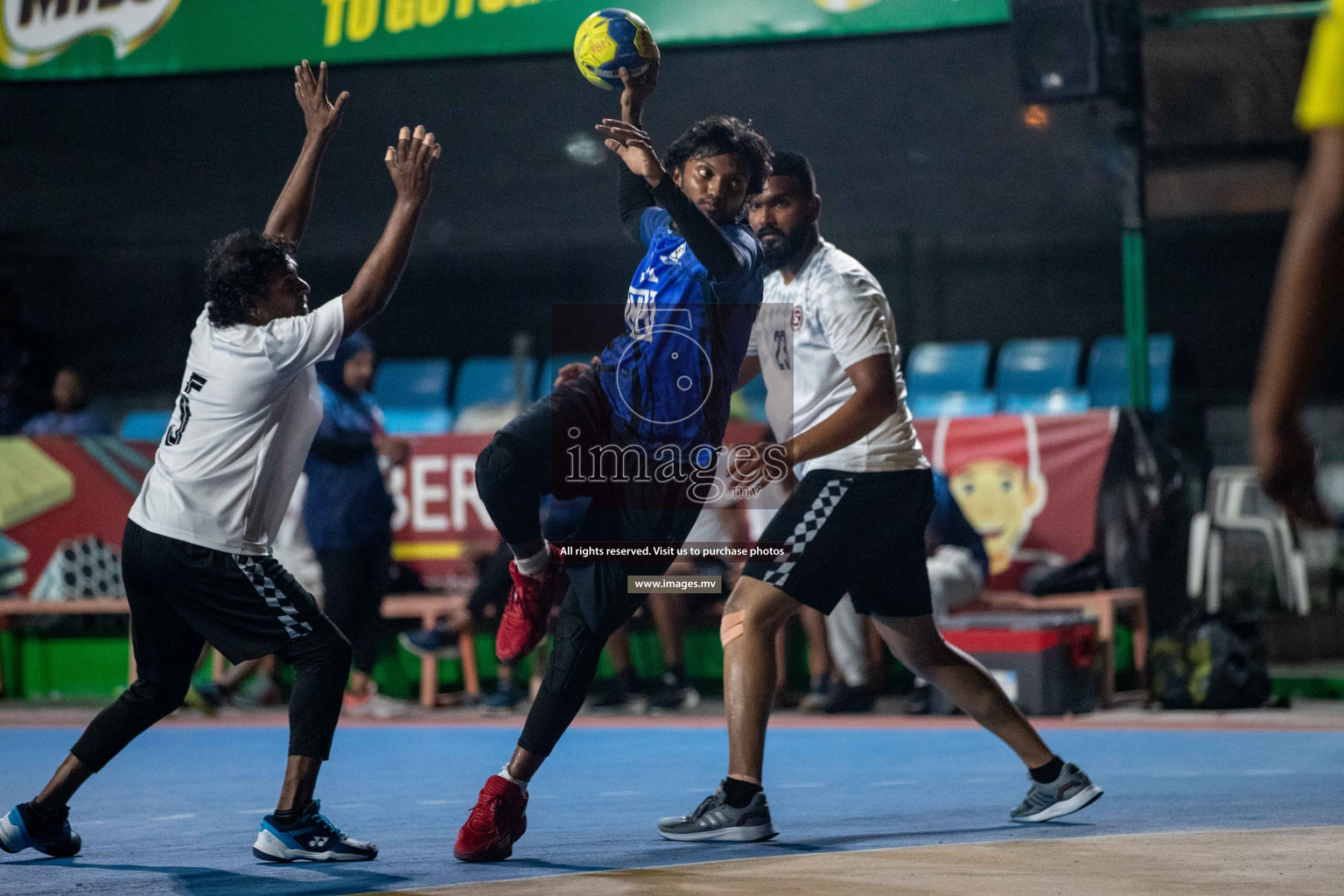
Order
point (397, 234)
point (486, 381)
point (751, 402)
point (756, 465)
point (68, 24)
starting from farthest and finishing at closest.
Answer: point (486, 381) → point (751, 402) → point (68, 24) → point (756, 465) → point (397, 234)

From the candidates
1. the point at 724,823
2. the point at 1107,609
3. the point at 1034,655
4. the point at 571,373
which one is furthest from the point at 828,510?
the point at 1107,609

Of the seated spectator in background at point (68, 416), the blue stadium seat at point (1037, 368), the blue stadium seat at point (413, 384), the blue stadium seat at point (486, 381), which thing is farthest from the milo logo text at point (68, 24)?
the blue stadium seat at point (1037, 368)

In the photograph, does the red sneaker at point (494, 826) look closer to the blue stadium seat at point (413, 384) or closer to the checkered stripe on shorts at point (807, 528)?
the checkered stripe on shorts at point (807, 528)

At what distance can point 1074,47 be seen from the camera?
867cm

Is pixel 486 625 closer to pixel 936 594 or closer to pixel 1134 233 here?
pixel 936 594

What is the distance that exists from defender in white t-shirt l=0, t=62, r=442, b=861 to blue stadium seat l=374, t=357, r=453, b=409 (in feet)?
32.6

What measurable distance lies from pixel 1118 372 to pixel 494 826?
33.6 ft

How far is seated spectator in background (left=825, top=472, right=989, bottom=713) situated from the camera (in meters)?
8.68

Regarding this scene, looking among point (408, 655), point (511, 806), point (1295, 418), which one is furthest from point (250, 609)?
point (408, 655)

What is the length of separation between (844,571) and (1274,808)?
1.80 meters

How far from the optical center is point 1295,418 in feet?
6.95

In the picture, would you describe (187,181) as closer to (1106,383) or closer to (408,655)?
(408,655)

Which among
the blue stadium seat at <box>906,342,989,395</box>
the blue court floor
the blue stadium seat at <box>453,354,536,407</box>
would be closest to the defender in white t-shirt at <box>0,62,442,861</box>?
the blue court floor

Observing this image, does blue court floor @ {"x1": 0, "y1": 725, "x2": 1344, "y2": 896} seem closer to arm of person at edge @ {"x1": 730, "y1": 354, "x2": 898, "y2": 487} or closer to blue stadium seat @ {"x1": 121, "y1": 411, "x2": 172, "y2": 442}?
arm of person at edge @ {"x1": 730, "y1": 354, "x2": 898, "y2": 487}
